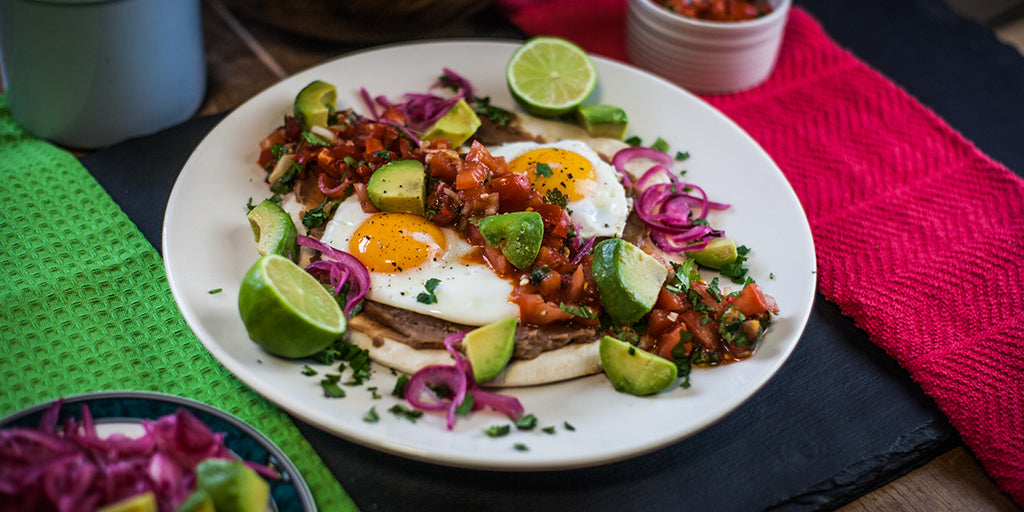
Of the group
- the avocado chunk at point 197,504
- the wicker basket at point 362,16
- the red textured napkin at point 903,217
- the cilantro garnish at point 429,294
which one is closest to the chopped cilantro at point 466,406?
the cilantro garnish at point 429,294

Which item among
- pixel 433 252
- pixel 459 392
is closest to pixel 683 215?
pixel 433 252

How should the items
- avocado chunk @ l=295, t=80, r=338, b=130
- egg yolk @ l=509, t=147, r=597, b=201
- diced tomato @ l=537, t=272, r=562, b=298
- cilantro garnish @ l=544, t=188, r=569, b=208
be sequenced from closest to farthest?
diced tomato @ l=537, t=272, r=562, b=298, cilantro garnish @ l=544, t=188, r=569, b=208, egg yolk @ l=509, t=147, r=597, b=201, avocado chunk @ l=295, t=80, r=338, b=130

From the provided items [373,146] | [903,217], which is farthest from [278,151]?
[903,217]

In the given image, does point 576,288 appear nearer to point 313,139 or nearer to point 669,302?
point 669,302

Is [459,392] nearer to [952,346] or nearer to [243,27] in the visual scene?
[952,346]

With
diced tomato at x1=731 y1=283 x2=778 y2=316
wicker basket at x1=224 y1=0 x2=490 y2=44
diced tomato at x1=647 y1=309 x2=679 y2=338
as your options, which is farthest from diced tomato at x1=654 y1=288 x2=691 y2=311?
wicker basket at x1=224 y1=0 x2=490 y2=44

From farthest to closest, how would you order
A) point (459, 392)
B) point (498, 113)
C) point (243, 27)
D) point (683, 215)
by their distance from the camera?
point (243, 27) → point (498, 113) → point (683, 215) → point (459, 392)

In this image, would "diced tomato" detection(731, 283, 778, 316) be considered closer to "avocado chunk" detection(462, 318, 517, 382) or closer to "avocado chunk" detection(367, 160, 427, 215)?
"avocado chunk" detection(462, 318, 517, 382)
